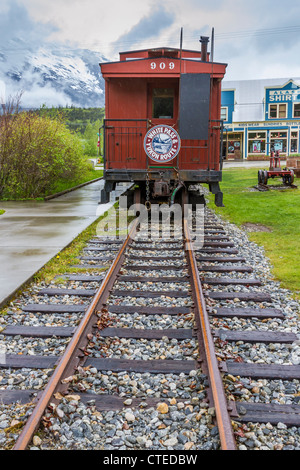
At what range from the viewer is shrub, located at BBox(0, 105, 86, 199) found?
1459cm

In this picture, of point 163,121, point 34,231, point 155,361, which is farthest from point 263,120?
point 155,361

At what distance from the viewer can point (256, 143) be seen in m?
41.3

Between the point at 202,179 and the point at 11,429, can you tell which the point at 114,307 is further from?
the point at 202,179

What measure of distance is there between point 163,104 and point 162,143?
5.10 ft

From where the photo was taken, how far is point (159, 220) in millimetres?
10609

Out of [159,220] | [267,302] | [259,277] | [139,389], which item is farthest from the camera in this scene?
[159,220]

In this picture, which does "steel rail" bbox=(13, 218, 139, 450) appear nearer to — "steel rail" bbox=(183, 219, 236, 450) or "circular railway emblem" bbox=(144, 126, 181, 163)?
"steel rail" bbox=(183, 219, 236, 450)

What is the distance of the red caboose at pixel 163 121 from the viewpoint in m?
8.84

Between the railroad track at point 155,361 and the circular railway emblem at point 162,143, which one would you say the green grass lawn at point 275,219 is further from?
the circular railway emblem at point 162,143

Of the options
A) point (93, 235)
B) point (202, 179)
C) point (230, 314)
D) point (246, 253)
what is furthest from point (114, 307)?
point (202, 179)

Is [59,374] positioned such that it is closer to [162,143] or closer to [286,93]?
[162,143]
